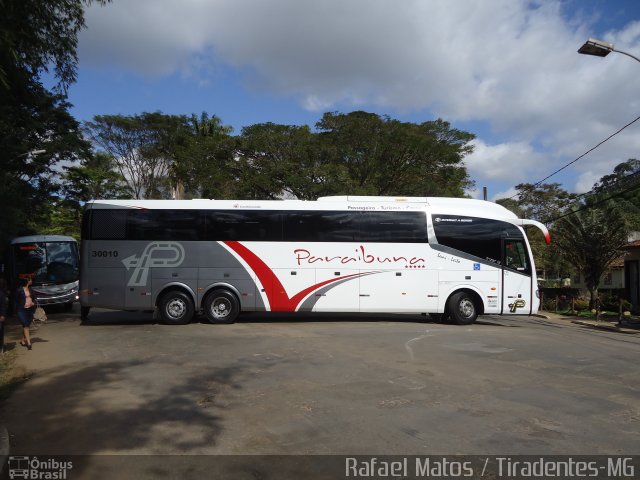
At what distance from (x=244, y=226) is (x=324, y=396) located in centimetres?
894

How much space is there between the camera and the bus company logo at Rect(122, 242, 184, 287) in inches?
580

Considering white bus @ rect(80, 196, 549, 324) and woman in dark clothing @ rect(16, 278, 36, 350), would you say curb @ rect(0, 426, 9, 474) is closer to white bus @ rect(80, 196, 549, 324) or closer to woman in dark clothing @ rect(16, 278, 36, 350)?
woman in dark clothing @ rect(16, 278, 36, 350)

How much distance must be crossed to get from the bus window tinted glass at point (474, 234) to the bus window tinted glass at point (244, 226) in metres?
4.83

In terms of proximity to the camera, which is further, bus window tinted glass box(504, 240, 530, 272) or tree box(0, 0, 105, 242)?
bus window tinted glass box(504, 240, 530, 272)

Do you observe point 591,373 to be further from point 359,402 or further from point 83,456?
point 83,456

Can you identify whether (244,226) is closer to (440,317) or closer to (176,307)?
(176,307)

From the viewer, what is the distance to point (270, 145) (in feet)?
95.5

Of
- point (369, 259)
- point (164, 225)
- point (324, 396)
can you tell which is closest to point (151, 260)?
point (164, 225)

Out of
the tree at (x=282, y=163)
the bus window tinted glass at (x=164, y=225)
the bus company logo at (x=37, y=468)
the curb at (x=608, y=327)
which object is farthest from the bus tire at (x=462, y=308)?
the tree at (x=282, y=163)

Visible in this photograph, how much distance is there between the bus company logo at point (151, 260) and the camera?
14.7 meters

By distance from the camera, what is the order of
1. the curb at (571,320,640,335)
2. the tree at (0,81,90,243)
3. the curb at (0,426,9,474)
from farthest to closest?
1. the tree at (0,81,90,243)
2. the curb at (571,320,640,335)
3. the curb at (0,426,9,474)

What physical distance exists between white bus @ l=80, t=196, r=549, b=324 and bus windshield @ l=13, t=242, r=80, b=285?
652 cm

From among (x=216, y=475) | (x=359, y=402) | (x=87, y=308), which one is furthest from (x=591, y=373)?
(x=87, y=308)

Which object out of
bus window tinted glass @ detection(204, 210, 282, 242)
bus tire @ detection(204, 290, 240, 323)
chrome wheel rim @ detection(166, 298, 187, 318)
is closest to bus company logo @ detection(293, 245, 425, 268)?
bus window tinted glass @ detection(204, 210, 282, 242)
